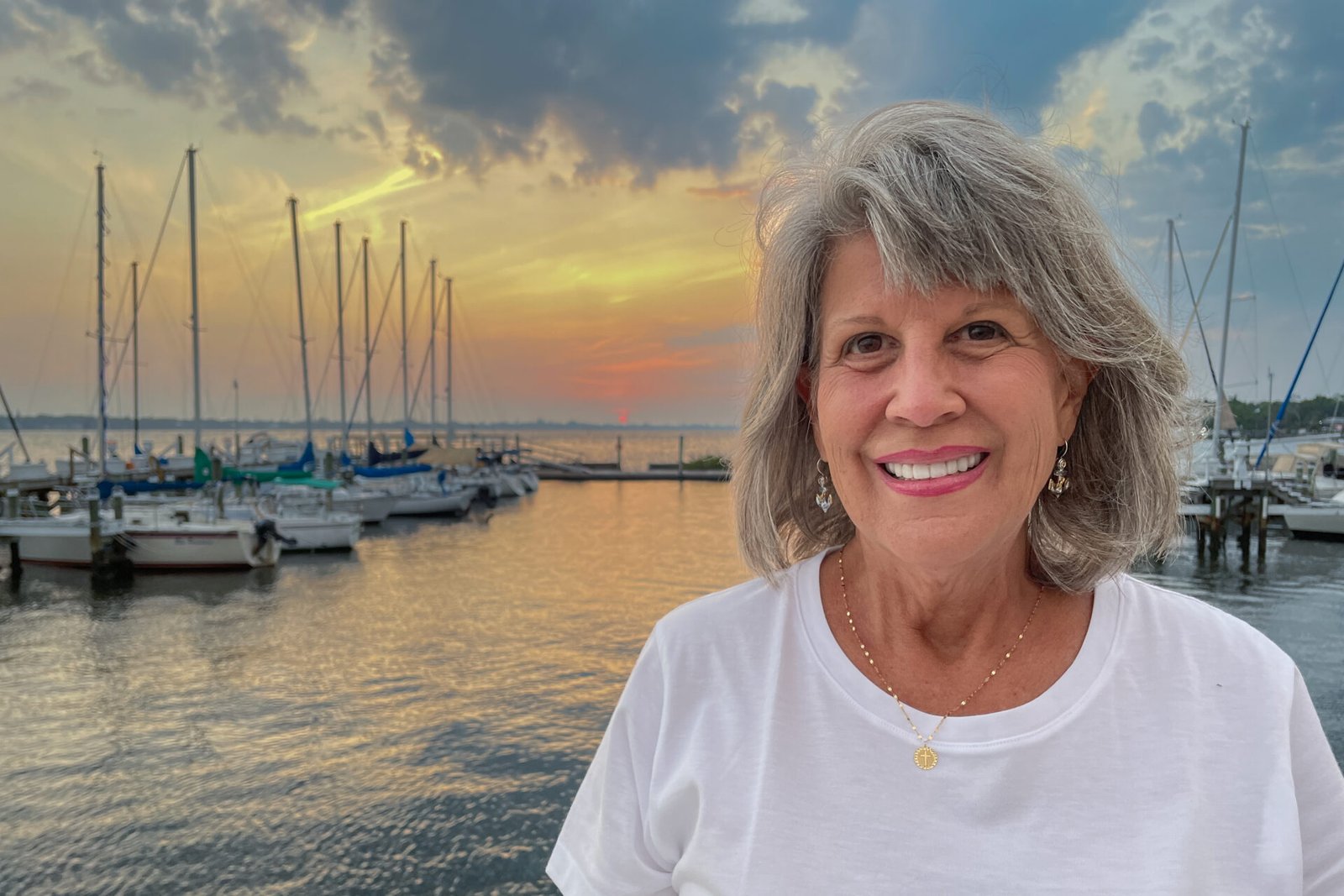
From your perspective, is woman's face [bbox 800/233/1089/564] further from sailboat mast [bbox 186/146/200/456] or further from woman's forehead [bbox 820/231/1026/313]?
sailboat mast [bbox 186/146/200/456]

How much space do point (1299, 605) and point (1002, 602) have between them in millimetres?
14120

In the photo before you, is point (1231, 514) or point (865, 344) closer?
point (865, 344)

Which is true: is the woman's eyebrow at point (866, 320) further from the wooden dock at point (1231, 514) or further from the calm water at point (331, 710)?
the wooden dock at point (1231, 514)

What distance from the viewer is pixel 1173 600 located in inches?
48.1

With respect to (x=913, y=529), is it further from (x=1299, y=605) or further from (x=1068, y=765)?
(x=1299, y=605)

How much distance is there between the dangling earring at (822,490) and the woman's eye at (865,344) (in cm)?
32

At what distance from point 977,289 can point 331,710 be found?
26.6 ft

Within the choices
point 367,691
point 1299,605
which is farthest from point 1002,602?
point 1299,605

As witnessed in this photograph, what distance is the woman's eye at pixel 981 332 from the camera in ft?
3.57

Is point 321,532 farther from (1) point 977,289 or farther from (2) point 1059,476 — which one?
(1) point 977,289

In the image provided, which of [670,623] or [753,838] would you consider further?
[670,623]

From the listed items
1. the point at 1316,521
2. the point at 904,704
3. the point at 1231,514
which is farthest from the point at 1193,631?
the point at 1316,521

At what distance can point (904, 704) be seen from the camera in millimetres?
1173

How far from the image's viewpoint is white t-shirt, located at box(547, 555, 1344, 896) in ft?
3.47
